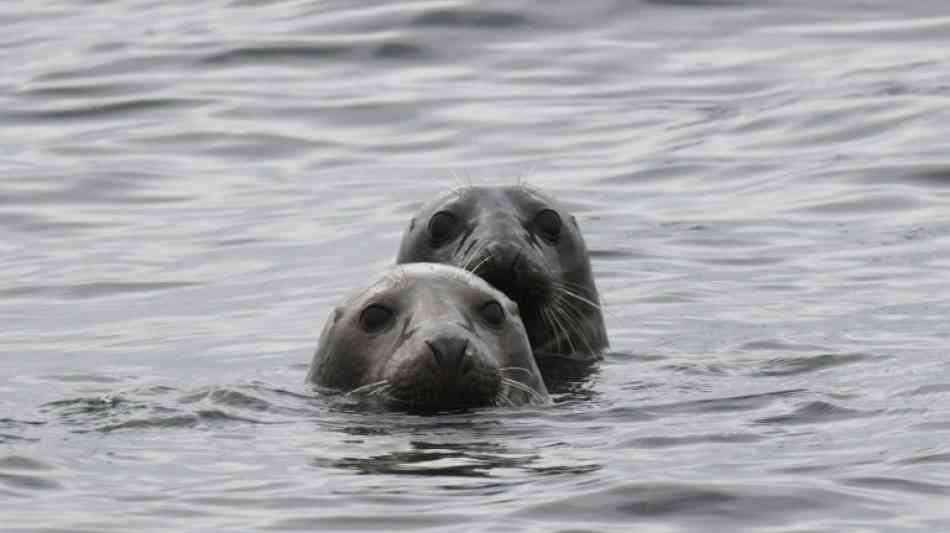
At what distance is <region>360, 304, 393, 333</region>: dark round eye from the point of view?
34.1ft

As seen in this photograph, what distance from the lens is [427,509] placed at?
8438 mm

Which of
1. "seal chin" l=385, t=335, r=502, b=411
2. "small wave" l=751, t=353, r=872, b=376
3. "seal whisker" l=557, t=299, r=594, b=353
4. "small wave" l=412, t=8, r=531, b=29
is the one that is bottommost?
"small wave" l=751, t=353, r=872, b=376

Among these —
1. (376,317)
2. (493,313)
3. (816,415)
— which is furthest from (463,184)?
(816,415)

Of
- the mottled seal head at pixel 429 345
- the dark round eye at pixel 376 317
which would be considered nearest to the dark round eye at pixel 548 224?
the mottled seal head at pixel 429 345

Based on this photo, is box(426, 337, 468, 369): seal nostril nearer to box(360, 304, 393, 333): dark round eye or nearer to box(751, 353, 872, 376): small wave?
box(360, 304, 393, 333): dark round eye

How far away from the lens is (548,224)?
12609mm

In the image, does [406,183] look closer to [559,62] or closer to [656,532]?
[559,62]

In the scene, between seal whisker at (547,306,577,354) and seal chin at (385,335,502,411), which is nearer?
seal chin at (385,335,502,411)

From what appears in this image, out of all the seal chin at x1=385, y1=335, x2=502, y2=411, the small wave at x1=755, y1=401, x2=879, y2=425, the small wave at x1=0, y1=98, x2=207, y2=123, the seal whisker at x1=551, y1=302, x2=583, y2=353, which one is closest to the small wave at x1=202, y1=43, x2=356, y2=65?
the small wave at x1=0, y1=98, x2=207, y2=123

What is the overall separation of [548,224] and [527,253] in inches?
25.7

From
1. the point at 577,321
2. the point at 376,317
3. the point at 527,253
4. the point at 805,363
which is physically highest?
the point at 376,317

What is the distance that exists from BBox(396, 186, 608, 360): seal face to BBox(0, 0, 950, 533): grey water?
38cm

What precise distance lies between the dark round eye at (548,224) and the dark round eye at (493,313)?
209 centimetres

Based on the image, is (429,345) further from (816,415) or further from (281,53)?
(281,53)
